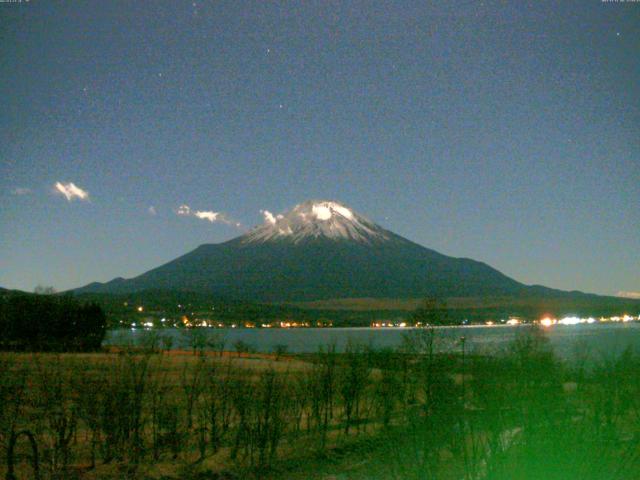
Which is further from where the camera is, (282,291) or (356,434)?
(282,291)

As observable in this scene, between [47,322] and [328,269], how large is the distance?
11197 cm

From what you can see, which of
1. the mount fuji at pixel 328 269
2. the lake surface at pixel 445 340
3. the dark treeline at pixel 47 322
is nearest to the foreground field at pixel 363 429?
the lake surface at pixel 445 340

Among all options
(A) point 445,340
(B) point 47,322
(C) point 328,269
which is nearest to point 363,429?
(A) point 445,340

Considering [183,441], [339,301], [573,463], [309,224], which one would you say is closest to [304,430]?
[183,441]

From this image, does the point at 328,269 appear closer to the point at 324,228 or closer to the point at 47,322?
the point at 324,228

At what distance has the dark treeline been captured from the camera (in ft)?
133

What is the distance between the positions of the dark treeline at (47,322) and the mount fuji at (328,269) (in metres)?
88.4

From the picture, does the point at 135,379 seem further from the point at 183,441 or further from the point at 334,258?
the point at 334,258

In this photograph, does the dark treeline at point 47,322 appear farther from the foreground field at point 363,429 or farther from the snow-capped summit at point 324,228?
the snow-capped summit at point 324,228

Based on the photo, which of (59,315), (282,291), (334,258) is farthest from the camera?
(334,258)

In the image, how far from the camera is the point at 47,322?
41.4 meters

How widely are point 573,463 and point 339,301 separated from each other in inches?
5217

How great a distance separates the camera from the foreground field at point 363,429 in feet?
15.4

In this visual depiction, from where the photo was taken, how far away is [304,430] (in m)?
14.9
